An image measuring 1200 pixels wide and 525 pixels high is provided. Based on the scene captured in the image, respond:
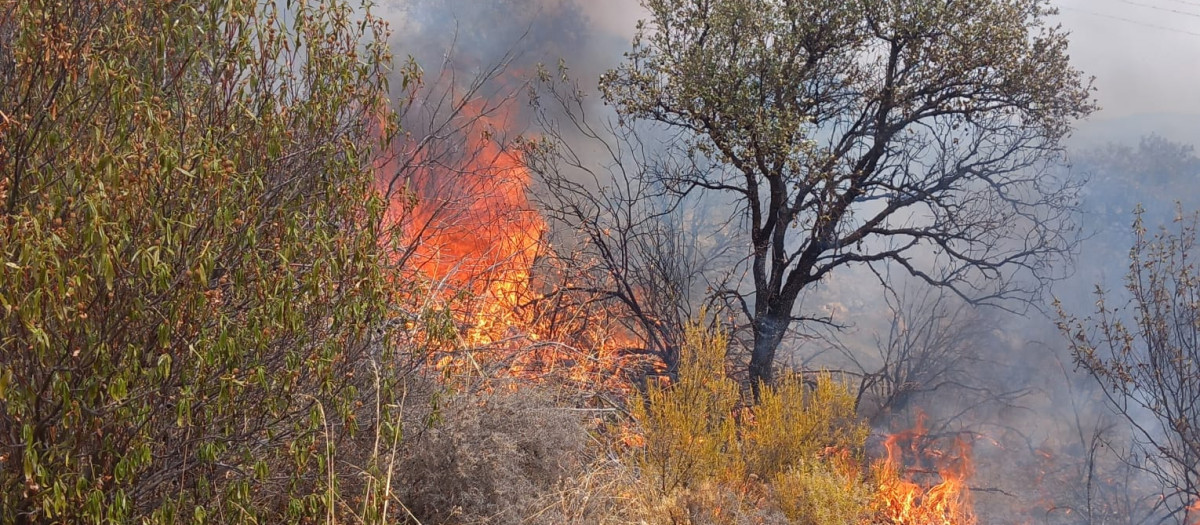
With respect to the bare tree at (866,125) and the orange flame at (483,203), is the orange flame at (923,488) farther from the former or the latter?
the orange flame at (483,203)

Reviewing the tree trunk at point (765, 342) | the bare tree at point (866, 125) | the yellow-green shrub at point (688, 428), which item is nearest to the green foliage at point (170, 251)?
the yellow-green shrub at point (688, 428)

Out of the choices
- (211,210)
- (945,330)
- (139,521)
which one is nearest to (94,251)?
(211,210)

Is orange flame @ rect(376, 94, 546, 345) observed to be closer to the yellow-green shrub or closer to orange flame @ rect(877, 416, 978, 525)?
the yellow-green shrub

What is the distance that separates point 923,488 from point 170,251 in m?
8.07

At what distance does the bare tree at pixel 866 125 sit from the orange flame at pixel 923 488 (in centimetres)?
164

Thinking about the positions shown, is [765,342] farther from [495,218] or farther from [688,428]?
[688,428]

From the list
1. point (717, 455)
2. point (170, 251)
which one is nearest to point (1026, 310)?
point (717, 455)

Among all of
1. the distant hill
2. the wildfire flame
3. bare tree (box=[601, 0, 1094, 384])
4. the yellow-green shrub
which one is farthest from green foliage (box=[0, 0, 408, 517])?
the distant hill

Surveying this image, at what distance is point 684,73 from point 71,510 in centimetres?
598

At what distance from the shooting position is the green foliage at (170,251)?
203 centimetres

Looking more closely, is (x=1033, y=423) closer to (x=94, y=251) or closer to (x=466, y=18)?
(x=466, y=18)

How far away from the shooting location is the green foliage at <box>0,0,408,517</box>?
6.64ft

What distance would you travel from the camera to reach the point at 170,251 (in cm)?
199

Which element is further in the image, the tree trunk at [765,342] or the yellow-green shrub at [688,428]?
the tree trunk at [765,342]
